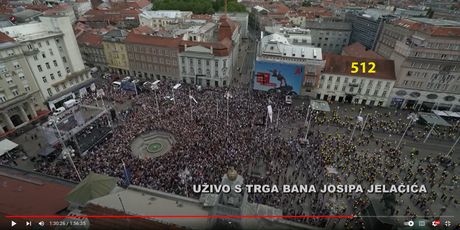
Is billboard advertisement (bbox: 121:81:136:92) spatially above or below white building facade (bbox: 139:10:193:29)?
below

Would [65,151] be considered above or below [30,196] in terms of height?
below

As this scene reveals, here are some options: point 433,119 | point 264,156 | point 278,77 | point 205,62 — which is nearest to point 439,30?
point 433,119

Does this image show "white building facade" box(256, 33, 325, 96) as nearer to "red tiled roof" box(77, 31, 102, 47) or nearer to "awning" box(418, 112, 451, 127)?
"awning" box(418, 112, 451, 127)

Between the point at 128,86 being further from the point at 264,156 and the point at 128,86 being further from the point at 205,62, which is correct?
the point at 264,156

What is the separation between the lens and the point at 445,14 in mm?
89750

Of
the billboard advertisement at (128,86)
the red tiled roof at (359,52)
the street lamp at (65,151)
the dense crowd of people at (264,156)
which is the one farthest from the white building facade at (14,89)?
the red tiled roof at (359,52)

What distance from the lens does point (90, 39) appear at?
237ft


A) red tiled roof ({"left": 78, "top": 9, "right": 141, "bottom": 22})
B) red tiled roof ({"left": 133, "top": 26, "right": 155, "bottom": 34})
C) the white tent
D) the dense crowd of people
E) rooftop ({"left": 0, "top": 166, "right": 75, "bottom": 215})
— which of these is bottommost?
the dense crowd of people

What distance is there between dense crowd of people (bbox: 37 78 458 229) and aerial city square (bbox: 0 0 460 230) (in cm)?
26

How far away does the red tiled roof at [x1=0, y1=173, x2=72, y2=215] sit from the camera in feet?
73.9

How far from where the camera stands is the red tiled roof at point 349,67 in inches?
2201

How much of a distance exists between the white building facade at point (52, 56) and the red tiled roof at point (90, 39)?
1531 centimetres

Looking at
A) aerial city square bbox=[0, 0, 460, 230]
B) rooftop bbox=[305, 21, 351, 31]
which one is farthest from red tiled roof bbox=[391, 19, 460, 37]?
rooftop bbox=[305, 21, 351, 31]

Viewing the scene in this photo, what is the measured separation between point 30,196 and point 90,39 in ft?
202
